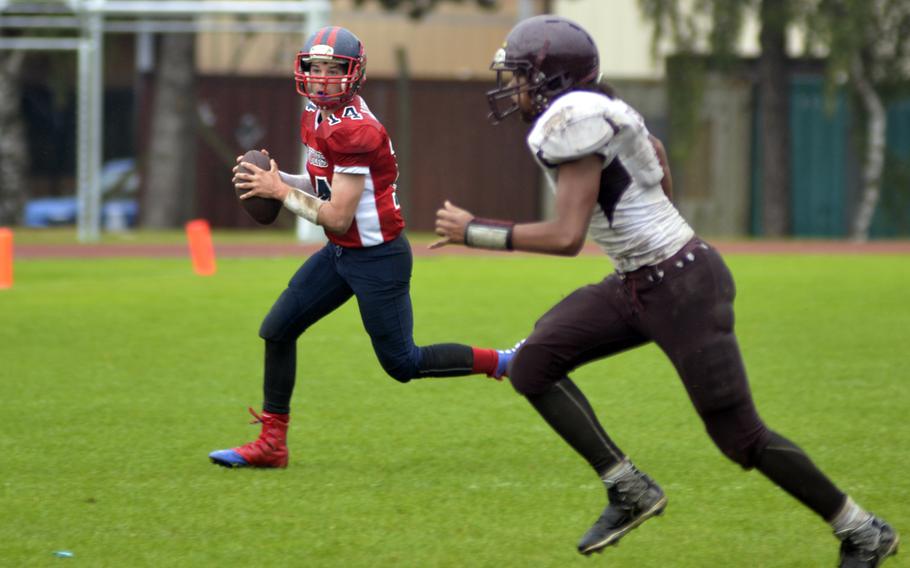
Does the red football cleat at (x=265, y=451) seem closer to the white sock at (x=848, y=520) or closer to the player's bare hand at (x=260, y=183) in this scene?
the player's bare hand at (x=260, y=183)

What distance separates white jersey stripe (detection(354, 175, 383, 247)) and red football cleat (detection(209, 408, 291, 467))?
86cm

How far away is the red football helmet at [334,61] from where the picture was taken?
6.12 meters

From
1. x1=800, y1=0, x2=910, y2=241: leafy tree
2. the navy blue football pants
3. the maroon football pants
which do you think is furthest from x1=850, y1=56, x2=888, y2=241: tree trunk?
the maroon football pants

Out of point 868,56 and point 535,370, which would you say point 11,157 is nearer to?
point 868,56

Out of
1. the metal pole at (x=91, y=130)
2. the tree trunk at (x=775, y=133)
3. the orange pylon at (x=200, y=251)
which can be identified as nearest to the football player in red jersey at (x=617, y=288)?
the orange pylon at (x=200, y=251)

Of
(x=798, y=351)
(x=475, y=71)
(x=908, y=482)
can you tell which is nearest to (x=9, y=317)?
(x=798, y=351)

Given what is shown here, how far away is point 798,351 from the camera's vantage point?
1012 cm

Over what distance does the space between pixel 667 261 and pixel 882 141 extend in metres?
19.3

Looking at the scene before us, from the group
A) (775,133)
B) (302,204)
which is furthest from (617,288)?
(775,133)

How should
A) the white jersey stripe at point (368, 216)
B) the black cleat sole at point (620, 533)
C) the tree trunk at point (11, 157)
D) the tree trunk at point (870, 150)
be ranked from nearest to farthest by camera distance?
the black cleat sole at point (620, 533) → the white jersey stripe at point (368, 216) → the tree trunk at point (870, 150) → the tree trunk at point (11, 157)

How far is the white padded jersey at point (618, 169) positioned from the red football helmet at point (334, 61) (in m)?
1.53

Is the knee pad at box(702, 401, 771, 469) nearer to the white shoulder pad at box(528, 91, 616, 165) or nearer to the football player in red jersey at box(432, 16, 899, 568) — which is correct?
the football player in red jersey at box(432, 16, 899, 568)

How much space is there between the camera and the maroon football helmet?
4.79 metres

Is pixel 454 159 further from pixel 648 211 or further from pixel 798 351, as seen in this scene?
pixel 648 211
